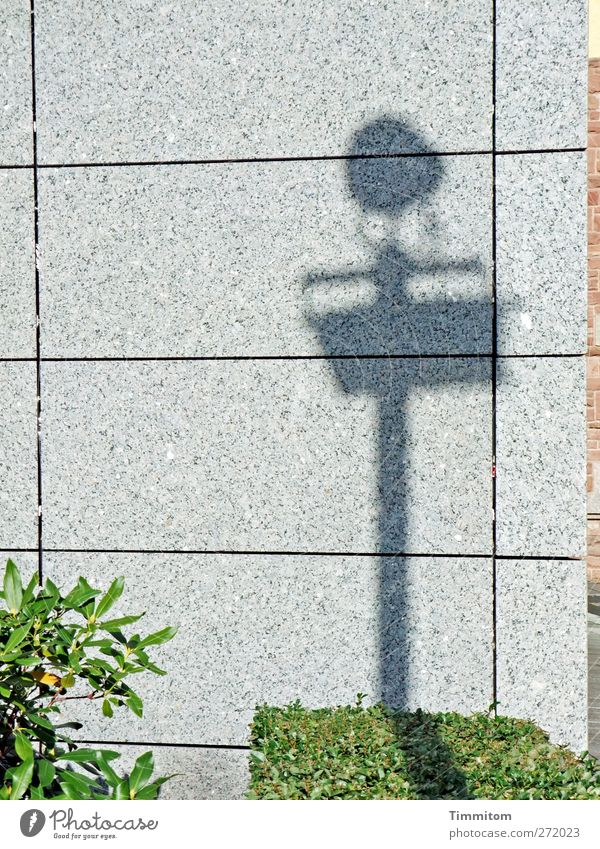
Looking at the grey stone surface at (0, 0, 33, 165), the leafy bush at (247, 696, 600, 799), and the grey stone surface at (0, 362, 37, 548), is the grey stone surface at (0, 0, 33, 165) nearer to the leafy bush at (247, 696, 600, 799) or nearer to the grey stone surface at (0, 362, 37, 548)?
the grey stone surface at (0, 362, 37, 548)

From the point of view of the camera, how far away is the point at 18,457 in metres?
4.78

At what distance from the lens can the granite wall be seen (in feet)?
14.7

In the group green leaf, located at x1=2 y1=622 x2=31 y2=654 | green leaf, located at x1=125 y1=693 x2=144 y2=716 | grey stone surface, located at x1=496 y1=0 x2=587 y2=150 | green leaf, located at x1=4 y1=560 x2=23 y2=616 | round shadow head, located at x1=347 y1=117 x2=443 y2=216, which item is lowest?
green leaf, located at x1=125 y1=693 x2=144 y2=716

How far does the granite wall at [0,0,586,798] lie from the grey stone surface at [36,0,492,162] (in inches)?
0.5

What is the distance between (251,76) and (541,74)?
1.31 m

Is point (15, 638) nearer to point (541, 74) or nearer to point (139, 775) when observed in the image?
point (139, 775)

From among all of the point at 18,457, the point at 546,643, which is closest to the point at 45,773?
the point at 18,457

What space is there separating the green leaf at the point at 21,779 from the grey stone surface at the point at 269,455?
221 cm

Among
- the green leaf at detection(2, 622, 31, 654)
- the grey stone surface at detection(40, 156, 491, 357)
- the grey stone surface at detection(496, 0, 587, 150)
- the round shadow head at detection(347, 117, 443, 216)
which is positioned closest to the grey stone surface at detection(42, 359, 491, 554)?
the grey stone surface at detection(40, 156, 491, 357)

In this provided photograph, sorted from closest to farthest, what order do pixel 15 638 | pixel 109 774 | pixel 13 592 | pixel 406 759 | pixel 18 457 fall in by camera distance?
pixel 109 774
pixel 15 638
pixel 13 592
pixel 406 759
pixel 18 457

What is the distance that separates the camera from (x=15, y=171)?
4793 millimetres

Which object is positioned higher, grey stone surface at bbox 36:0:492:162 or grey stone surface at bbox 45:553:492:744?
grey stone surface at bbox 36:0:492:162
